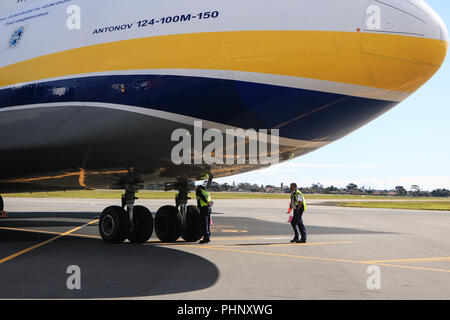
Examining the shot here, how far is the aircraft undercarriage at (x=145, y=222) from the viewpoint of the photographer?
36.8ft

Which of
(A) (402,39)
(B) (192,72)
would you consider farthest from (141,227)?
(A) (402,39)

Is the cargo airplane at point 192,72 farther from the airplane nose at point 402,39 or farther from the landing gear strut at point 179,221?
the landing gear strut at point 179,221

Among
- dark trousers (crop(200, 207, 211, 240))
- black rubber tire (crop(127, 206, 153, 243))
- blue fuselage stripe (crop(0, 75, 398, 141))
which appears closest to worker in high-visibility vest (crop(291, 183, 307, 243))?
dark trousers (crop(200, 207, 211, 240))

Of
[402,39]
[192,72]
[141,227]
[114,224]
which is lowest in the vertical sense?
[141,227]

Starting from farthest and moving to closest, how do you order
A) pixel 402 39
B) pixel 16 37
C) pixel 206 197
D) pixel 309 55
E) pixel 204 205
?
1. pixel 204 205
2. pixel 206 197
3. pixel 16 37
4. pixel 309 55
5. pixel 402 39

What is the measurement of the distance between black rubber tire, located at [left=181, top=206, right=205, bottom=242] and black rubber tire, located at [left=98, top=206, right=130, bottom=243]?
7.47ft

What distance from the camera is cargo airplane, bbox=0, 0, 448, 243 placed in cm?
625

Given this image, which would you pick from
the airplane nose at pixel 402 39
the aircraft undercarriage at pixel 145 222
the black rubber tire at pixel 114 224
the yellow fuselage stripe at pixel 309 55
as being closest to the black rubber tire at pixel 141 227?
the aircraft undercarriage at pixel 145 222

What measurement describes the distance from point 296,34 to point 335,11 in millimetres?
566

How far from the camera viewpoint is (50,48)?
811cm

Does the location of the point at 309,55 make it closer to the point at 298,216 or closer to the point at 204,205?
the point at 204,205

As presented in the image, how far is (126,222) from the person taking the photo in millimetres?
11375

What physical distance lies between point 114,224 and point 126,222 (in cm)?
28
